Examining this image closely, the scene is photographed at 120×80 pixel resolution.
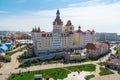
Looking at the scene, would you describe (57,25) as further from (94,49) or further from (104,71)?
(104,71)

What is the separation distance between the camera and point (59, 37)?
61.5 metres

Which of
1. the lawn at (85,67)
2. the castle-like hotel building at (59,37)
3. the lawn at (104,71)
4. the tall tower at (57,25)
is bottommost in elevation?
the lawn at (104,71)

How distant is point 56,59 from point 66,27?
16.8 meters

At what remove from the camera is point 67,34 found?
2496 inches

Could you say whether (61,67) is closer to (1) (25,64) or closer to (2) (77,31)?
(1) (25,64)

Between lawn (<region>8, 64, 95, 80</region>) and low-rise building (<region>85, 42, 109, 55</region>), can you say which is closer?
lawn (<region>8, 64, 95, 80</region>)

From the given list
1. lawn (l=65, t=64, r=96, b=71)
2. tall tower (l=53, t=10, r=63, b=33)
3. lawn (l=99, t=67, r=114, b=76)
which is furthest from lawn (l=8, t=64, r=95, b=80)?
tall tower (l=53, t=10, r=63, b=33)

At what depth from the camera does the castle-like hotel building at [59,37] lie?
59.8m

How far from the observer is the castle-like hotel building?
59750 mm

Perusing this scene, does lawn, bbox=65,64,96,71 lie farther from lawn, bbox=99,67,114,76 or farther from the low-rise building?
the low-rise building

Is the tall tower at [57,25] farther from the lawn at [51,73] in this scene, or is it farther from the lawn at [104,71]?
Answer: the lawn at [104,71]

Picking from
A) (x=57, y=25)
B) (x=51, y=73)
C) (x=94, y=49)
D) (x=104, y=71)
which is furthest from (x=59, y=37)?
(x=51, y=73)

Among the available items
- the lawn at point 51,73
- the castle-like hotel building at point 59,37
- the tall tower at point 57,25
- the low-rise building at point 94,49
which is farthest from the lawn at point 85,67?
the tall tower at point 57,25

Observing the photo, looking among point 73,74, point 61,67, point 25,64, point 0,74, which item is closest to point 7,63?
point 25,64
